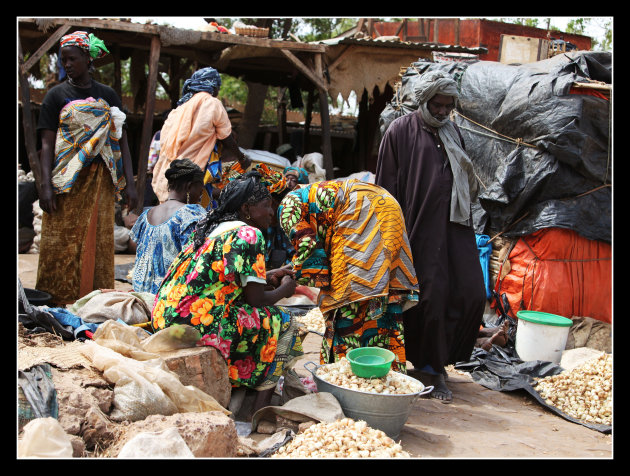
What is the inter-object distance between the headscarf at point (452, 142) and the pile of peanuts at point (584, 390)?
138 cm

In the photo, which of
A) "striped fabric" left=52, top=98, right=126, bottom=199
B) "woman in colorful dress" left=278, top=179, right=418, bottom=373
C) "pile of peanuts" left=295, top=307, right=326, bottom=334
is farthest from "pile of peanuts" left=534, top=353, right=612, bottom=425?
"striped fabric" left=52, top=98, right=126, bottom=199

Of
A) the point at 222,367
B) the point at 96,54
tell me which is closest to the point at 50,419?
Result: the point at 222,367

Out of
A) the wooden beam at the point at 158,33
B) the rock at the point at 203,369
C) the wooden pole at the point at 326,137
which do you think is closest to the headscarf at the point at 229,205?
the rock at the point at 203,369

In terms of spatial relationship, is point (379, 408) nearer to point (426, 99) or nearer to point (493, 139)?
point (426, 99)

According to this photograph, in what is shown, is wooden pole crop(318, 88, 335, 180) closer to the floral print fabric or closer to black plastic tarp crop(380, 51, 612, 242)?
black plastic tarp crop(380, 51, 612, 242)

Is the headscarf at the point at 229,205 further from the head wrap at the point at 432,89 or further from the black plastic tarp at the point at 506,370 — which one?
the black plastic tarp at the point at 506,370

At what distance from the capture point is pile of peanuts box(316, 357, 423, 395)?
11.2 ft

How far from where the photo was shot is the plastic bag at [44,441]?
240 cm

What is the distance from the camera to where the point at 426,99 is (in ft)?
14.7

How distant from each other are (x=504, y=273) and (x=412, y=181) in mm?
2411

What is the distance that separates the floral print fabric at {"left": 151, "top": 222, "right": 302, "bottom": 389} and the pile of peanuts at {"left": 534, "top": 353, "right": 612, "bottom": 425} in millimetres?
2181

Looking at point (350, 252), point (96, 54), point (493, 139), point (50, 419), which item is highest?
point (96, 54)

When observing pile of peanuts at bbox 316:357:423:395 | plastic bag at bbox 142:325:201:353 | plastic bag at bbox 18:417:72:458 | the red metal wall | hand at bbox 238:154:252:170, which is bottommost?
pile of peanuts at bbox 316:357:423:395

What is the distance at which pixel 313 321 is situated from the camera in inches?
246
